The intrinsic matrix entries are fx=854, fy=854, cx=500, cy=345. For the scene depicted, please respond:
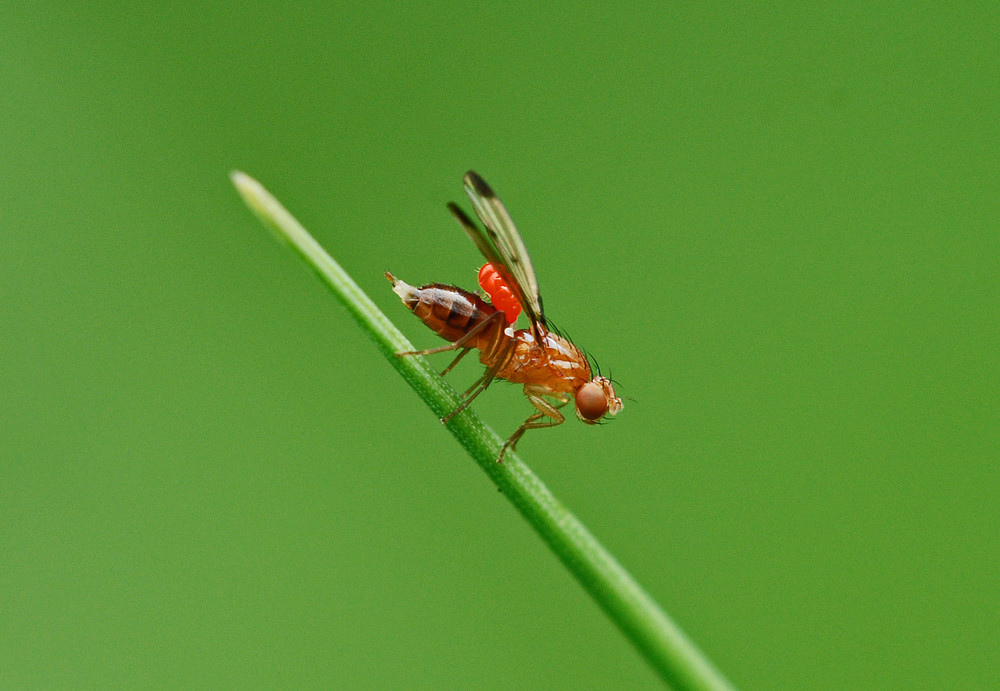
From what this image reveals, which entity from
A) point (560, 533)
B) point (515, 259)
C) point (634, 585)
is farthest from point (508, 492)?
point (515, 259)

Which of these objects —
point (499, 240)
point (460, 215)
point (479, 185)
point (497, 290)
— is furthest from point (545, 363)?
point (460, 215)

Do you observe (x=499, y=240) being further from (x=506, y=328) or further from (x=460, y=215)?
(x=506, y=328)

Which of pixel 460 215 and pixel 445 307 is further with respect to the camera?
pixel 445 307

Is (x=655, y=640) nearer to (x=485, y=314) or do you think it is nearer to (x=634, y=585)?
(x=634, y=585)

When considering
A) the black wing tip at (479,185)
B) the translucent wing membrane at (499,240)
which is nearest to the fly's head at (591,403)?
the translucent wing membrane at (499,240)

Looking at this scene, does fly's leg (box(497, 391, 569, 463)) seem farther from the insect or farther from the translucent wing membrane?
the translucent wing membrane

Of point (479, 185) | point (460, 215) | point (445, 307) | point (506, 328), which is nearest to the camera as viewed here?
point (460, 215)

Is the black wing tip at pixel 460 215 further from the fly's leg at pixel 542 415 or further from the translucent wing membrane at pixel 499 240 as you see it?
the fly's leg at pixel 542 415
